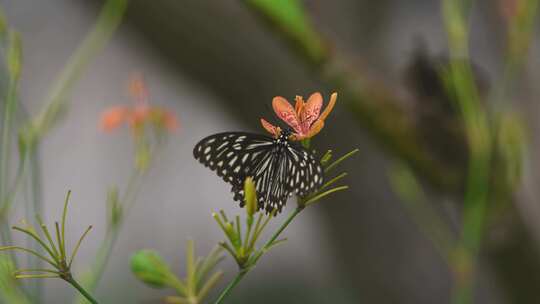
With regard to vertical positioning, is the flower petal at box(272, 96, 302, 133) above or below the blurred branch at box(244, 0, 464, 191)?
above

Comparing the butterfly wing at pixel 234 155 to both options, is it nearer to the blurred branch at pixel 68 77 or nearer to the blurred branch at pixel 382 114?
the blurred branch at pixel 68 77

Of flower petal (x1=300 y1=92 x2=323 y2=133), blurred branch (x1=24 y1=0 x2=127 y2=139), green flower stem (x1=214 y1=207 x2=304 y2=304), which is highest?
blurred branch (x1=24 y1=0 x2=127 y2=139)

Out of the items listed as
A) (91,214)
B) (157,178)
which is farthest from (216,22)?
(157,178)

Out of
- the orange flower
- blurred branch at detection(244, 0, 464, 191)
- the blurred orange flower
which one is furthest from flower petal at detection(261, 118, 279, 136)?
blurred branch at detection(244, 0, 464, 191)

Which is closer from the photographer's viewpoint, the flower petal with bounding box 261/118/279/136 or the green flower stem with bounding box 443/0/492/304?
the flower petal with bounding box 261/118/279/136

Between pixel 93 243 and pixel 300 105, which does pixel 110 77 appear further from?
pixel 300 105

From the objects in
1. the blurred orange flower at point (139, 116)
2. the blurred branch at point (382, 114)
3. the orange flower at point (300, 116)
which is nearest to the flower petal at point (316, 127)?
the orange flower at point (300, 116)

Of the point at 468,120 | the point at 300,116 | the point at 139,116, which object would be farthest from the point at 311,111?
the point at 468,120

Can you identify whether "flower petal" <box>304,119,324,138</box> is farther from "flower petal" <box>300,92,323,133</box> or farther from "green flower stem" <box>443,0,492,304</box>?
"green flower stem" <box>443,0,492,304</box>

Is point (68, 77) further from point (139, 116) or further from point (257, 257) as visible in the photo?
point (257, 257)
